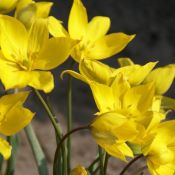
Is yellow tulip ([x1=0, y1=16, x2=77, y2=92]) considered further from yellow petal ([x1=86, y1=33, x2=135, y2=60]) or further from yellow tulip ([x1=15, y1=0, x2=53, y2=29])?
yellow petal ([x1=86, y1=33, x2=135, y2=60])

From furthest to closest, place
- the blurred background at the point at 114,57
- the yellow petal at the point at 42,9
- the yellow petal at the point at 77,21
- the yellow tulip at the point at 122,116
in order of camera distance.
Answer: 1. the blurred background at the point at 114,57
2. the yellow petal at the point at 77,21
3. the yellow petal at the point at 42,9
4. the yellow tulip at the point at 122,116

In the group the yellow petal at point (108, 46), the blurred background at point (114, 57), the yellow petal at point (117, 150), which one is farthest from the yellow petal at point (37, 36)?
the blurred background at point (114, 57)

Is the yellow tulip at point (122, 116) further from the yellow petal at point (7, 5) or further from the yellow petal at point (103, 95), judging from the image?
the yellow petal at point (7, 5)

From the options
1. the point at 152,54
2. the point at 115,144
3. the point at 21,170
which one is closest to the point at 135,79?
the point at 115,144

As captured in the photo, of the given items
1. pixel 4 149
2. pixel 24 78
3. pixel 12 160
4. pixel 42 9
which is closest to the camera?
pixel 4 149

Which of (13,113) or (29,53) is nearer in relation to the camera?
(13,113)

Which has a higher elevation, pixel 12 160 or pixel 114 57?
pixel 12 160

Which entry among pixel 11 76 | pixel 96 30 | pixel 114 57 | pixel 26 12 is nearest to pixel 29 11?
pixel 26 12

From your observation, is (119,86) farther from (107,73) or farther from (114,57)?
(114,57)
